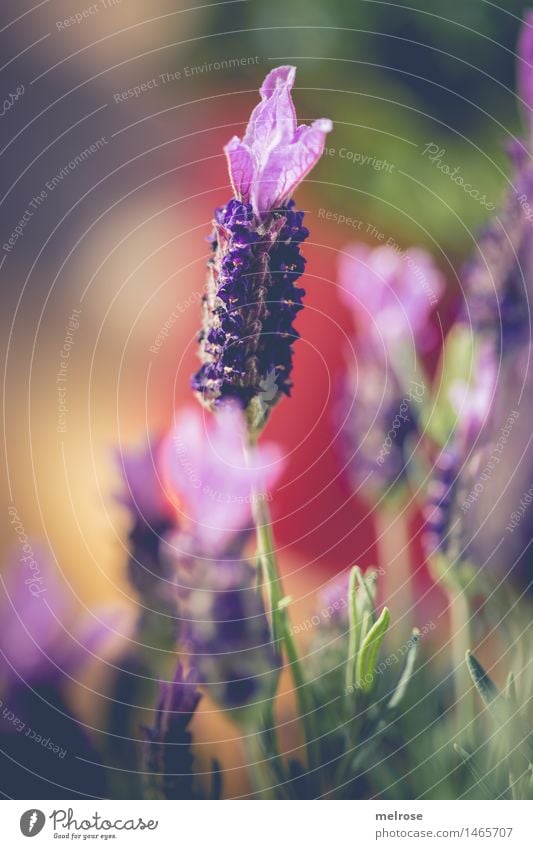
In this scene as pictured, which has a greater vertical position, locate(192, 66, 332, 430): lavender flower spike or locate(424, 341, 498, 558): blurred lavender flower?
locate(192, 66, 332, 430): lavender flower spike

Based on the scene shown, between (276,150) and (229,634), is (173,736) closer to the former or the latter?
(229,634)

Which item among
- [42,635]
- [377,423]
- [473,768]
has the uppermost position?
[377,423]

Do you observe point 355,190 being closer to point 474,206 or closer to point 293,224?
point 474,206

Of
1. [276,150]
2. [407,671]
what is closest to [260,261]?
[276,150]

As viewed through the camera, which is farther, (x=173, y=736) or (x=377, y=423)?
(x=377, y=423)

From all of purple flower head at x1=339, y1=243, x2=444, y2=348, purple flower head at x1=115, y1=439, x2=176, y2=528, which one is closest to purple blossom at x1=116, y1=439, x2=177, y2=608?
purple flower head at x1=115, y1=439, x2=176, y2=528

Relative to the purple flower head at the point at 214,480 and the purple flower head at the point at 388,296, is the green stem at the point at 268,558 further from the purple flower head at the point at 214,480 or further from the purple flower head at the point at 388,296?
the purple flower head at the point at 388,296

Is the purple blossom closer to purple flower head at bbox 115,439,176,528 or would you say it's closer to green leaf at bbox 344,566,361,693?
purple flower head at bbox 115,439,176,528
